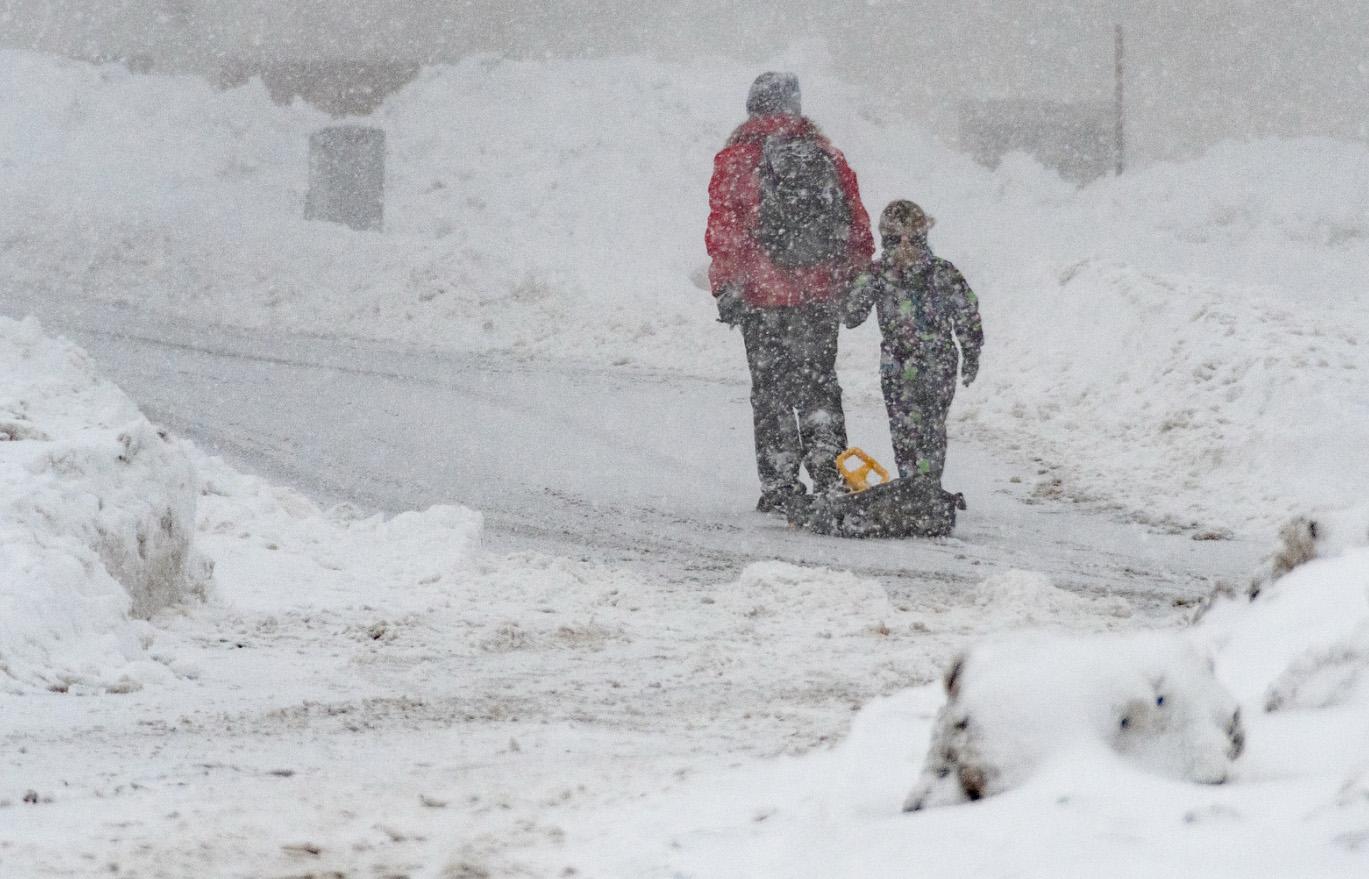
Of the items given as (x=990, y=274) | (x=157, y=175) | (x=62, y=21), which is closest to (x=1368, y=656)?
(x=990, y=274)

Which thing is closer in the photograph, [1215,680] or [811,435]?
[1215,680]

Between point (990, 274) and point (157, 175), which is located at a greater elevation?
point (157, 175)

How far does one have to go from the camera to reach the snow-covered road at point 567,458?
6957 millimetres

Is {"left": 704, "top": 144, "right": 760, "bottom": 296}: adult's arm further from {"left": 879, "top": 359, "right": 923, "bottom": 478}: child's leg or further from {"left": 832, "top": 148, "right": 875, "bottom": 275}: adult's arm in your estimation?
{"left": 879, "top": 359, "right": 923, "bottom": 478}: child's leg

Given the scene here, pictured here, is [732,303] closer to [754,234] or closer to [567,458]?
[754,234]

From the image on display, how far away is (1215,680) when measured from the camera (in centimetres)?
260

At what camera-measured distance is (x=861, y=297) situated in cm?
768

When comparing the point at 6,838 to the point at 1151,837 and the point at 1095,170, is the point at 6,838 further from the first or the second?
the point at 1095,170

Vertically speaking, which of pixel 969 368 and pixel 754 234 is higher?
pixel 754 234

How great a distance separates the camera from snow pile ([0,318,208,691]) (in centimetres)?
404

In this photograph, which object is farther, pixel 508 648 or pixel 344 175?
pixel 344 175

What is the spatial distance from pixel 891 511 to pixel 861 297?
109 cm

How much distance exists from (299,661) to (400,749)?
3.59 ft

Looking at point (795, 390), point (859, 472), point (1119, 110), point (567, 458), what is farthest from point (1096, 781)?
point (1119, 110)
